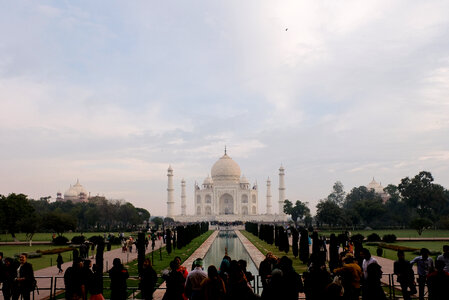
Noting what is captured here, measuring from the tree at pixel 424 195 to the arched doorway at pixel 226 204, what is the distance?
128ft

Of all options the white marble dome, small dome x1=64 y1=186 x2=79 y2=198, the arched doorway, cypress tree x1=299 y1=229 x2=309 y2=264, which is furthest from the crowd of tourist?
small dome x1=64 y1=186 x2=79 y2=198

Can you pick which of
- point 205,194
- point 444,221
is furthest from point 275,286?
point 205,194

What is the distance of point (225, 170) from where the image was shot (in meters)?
86.4

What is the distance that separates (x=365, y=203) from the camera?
5059 cm

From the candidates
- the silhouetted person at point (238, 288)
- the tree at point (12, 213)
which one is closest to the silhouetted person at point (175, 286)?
the silhouetted person at point (238, 288)

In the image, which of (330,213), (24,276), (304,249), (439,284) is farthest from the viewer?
(330,213)

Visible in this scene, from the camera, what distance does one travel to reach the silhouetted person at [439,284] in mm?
7234

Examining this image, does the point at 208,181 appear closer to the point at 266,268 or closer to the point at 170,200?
the point at 170,200

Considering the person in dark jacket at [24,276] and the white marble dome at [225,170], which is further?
the white marble dome at [225,170]

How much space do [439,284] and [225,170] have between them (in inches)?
3120

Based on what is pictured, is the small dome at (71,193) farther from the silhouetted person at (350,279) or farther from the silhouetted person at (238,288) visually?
the silhouetted person at (238,288)

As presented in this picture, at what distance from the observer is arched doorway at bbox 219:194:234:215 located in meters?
86.4

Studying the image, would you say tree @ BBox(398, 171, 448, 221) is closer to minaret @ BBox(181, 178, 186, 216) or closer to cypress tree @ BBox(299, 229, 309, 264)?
cypress tree @ BBox(299, 229, 309, 264)

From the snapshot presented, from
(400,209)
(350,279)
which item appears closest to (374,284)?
(350,279)
